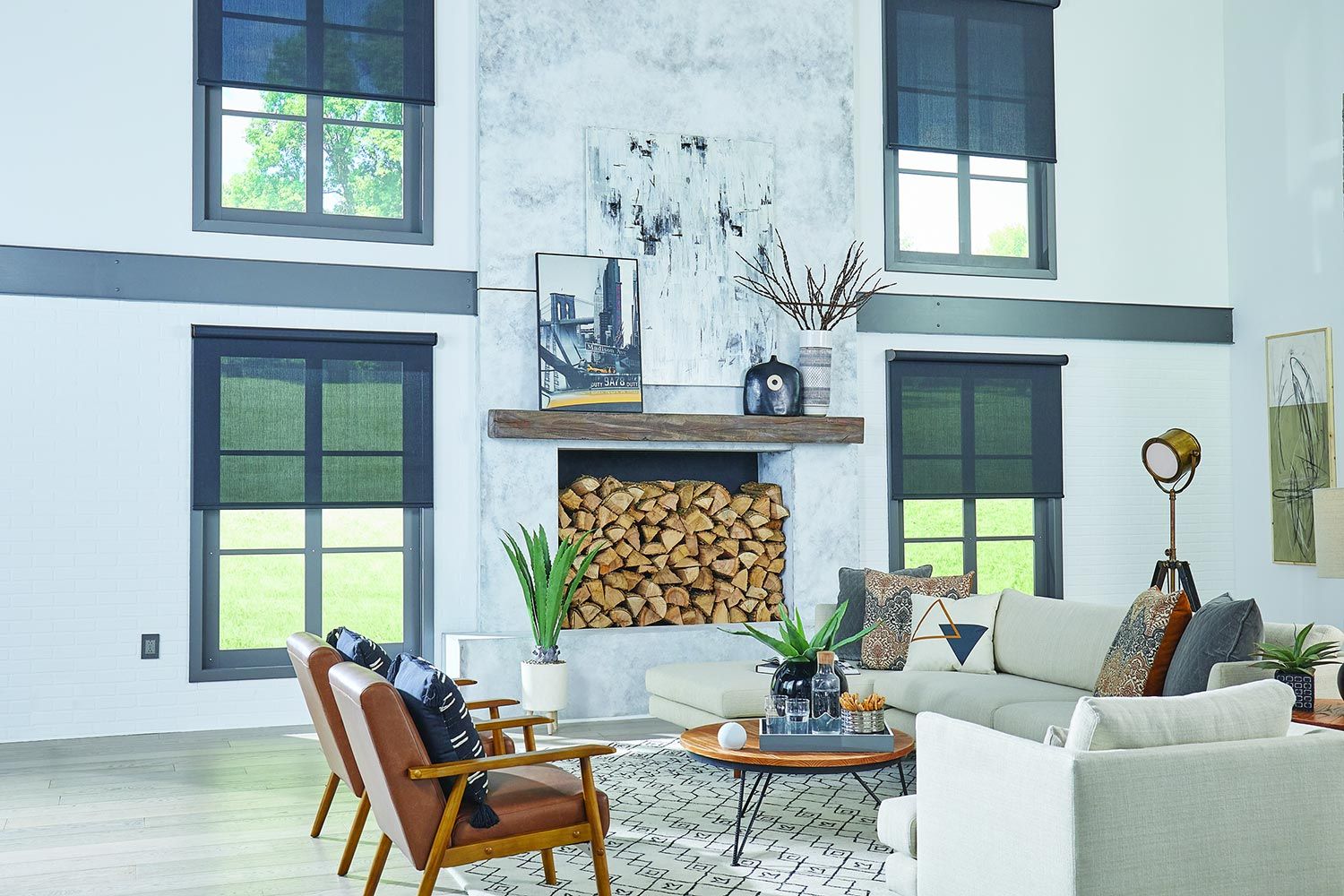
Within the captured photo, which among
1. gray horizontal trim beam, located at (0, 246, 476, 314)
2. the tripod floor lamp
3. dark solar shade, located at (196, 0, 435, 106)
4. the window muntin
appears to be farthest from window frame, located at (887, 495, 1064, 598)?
Result: dark solar shade, located at (196, 0, 435, 106)

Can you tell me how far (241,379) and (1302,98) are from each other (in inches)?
265

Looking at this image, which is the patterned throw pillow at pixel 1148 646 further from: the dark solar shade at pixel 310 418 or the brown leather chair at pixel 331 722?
the dark solar shade at pixel 310 418

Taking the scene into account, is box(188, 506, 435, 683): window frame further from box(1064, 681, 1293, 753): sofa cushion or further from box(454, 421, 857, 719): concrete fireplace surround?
box(1064, 681, 1293, 753): sofa cushion

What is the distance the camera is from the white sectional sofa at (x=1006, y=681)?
189 inches

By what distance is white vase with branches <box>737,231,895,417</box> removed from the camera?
7.28 m

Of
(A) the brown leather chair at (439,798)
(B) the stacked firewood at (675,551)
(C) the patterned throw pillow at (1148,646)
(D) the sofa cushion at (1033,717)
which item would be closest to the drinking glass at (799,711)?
(D) the sofa cushion at (1033,717)

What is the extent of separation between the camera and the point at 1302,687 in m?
4.13

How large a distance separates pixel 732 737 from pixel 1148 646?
1643mm

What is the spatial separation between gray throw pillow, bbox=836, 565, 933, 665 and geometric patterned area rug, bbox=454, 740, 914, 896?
2.59 feet

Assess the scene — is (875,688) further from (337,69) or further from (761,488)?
(337,69)

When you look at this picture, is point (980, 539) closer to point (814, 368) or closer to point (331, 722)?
point (814, 368)

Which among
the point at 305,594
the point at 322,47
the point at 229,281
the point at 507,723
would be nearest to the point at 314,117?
the point at 322,47

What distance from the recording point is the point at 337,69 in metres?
6.81

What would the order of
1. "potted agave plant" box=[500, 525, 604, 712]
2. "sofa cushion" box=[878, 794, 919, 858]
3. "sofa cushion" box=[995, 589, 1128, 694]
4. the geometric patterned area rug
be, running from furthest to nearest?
"potted agave plant" box=[500, 525, 604, 712] < "sofa cushion" box=[995, 589, 1128, 694] < the geometric patterned area rug < "sofa cushion" box=[878, 794, 919, 858]
